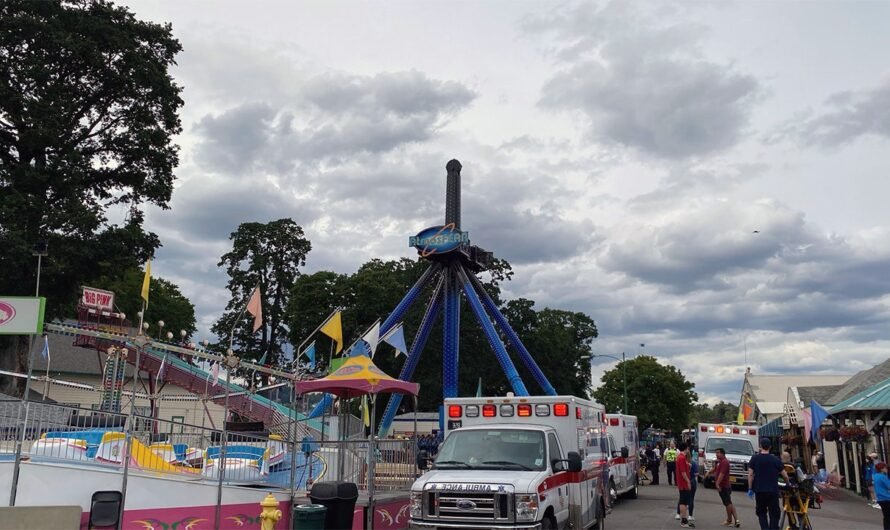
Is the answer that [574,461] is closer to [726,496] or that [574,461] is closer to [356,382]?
[356,382]

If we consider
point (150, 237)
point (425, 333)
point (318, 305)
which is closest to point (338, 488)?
point (150, 237)

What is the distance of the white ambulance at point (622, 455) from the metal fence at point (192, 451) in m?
7.10

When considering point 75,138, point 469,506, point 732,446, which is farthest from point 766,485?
point 75,138

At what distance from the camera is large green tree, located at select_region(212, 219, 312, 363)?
203 feet

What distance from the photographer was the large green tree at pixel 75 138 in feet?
88.0

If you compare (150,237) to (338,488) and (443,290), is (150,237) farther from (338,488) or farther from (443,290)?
(443,290)

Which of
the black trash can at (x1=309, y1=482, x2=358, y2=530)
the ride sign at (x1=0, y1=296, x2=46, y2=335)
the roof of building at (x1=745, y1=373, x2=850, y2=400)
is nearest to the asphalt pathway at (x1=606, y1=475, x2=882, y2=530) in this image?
the black trash can at (x1=309, y1=482, x2=358, y2=530)

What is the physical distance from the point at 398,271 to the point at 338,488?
5281 centimetres

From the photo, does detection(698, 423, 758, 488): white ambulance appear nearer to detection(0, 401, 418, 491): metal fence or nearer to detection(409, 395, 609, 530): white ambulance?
detection(409, 395, 609, 530): white ambulance

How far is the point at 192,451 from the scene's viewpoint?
14.4m

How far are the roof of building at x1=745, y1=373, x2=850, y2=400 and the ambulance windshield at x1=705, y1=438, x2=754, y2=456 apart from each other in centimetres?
5229

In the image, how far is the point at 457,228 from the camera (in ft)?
172

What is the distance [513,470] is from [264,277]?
2186 inches

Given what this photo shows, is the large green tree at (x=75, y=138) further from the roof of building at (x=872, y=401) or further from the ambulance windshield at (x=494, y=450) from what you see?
the roof of building at (x=872, y=401)
